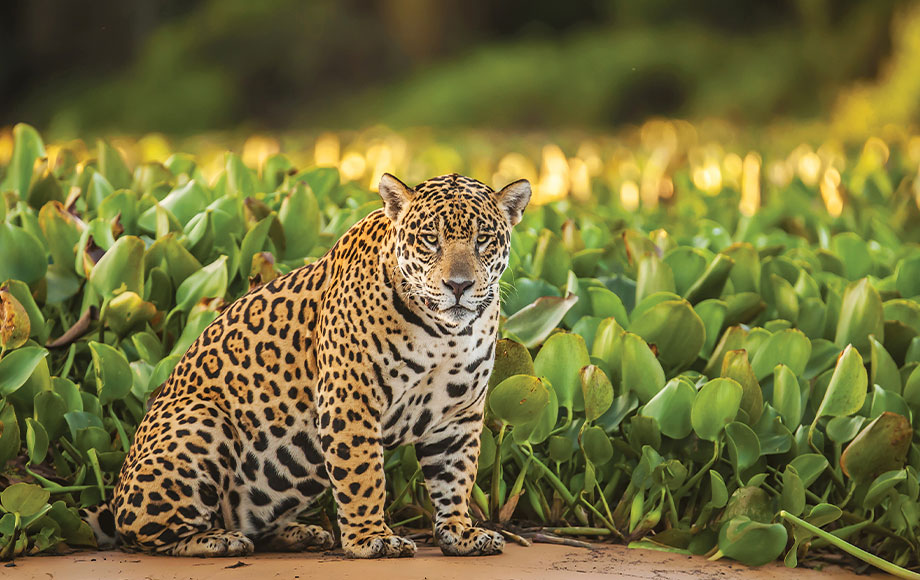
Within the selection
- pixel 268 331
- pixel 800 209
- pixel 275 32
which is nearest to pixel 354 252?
pixel 268 331

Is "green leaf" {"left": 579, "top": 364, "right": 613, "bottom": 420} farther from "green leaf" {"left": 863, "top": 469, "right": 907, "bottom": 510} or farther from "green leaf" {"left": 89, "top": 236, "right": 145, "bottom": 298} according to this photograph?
"green leaf" {"left": 89, "top": 236, "right": 145, "bottom": 298}

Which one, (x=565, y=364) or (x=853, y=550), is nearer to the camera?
(x=853, y=550)

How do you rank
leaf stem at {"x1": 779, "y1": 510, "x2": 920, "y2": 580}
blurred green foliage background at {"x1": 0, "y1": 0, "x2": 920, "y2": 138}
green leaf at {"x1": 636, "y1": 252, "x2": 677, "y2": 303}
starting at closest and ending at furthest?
leaf stem at {"x1": 779, "y1": 510, "x2": 920, "y2": 580} → green leaf at {"x1": 636, "y1": 252, "x2": 677, "y2": 303} → blurred green foliage background at {"x1": 0, "y1": 0, "x2": 920, "y2": 138}

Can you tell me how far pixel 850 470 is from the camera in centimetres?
434

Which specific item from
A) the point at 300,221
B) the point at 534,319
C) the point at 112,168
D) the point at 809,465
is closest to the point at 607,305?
the point at 534,319

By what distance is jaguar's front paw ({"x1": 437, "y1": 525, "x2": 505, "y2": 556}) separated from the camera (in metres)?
3.93

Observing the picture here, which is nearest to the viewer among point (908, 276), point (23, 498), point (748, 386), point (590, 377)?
point (23, 498)

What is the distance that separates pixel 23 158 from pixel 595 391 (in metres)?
3.81

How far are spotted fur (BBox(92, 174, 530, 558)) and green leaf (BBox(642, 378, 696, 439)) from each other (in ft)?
2.43

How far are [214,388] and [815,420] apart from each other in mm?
2230

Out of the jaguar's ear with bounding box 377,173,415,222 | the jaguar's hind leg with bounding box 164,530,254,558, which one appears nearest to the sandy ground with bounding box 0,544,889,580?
the jaguar's hind leg with bounding box 164,530,254,558

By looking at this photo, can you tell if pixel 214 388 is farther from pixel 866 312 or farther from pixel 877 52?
pixel 877 52

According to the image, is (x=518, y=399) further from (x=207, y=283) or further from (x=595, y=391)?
(x=207, y=283)

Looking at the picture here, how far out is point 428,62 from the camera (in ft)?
87.2
